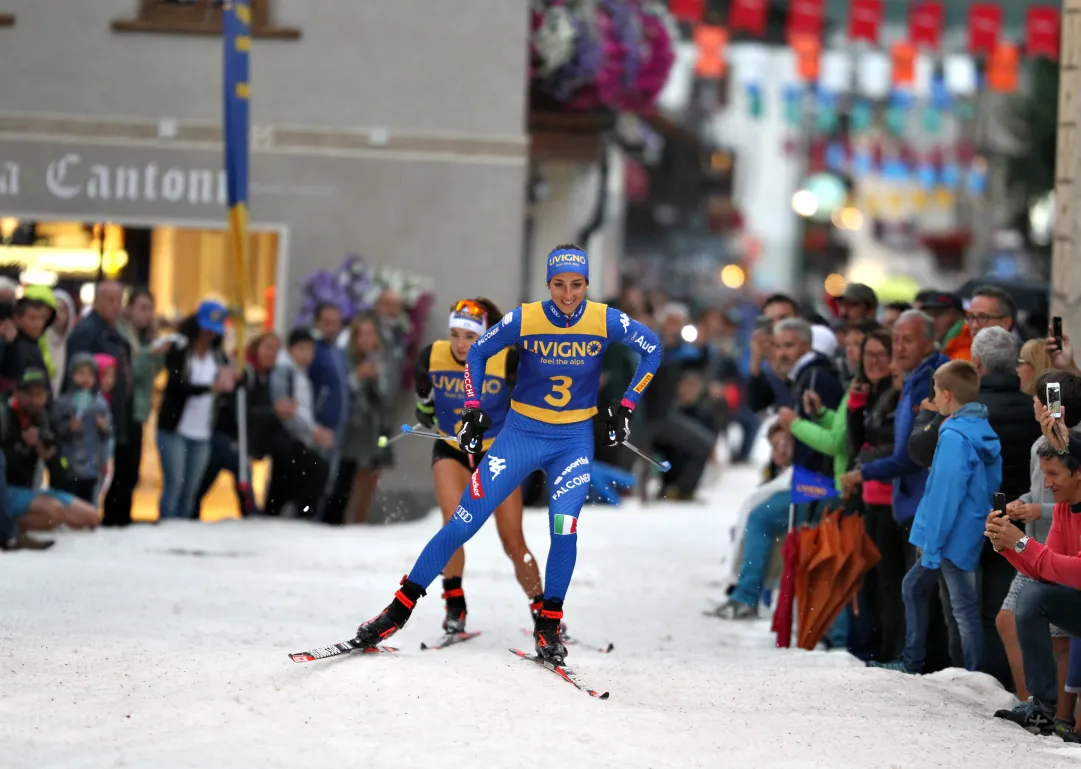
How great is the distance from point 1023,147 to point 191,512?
Result: 29397 mm

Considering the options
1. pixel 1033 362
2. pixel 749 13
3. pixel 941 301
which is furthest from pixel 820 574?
pixel 749 13

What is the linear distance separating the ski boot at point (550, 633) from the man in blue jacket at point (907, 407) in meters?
2.11

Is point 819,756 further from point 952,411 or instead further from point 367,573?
point 367,573

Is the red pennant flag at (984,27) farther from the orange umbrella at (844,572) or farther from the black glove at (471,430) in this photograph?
the black glove at (471,430)

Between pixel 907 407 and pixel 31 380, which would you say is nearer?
pixel 907 407

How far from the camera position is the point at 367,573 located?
1250 cm

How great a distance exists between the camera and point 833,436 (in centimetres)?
1092

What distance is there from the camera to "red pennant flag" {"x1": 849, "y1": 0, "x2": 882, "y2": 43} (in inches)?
918

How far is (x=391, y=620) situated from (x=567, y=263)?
2.00m

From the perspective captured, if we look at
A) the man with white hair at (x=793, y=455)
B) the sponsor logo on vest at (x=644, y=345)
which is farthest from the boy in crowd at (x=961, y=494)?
the man with white hair at (x=793, y=455)

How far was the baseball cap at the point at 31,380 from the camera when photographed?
41.1 ft

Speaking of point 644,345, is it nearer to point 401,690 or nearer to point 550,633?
point 550,633

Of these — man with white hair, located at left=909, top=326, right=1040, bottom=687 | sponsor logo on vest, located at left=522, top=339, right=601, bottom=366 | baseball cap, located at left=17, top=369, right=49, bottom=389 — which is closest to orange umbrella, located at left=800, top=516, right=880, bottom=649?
man with white hair, located at left=909, top=326, right=1040, bottom=687

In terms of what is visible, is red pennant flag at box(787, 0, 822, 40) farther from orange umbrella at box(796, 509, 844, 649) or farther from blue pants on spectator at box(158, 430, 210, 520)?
orange umbrella at box(796, 509, 844, 649)
